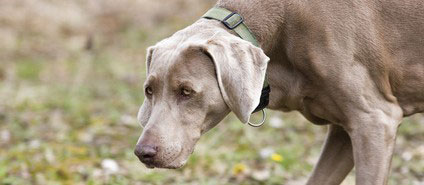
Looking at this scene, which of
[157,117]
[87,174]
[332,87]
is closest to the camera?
[157,117]

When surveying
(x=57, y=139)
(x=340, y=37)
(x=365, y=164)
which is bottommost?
(x=57, y=139)

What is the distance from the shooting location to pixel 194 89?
10.5 feet

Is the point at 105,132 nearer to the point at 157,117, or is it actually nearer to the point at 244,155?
the point at 244,155

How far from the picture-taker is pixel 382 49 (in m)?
3.55

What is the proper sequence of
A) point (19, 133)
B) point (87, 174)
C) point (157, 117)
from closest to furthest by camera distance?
point (157, 117)
point (87, 174)
point (19, 133)

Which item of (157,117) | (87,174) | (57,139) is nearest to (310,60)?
(157,117)

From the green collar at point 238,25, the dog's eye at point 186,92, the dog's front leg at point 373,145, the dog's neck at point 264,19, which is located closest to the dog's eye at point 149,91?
the dog's eye at point 186,92

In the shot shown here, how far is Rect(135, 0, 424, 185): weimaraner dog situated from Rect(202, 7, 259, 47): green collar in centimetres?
3

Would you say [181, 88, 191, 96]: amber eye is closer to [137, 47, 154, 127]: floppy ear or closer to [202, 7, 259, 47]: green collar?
[137, 47, 154, 127]: floppy ear

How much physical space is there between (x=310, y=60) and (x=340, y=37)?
187 mm

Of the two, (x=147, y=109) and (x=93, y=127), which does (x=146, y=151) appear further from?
(x=93, y=127)

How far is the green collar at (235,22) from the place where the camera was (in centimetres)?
346

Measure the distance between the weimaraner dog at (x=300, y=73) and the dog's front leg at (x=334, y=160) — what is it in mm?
193

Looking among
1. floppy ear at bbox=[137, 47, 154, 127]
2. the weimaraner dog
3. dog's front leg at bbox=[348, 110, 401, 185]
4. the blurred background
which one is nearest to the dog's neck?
the weimaraner dog
